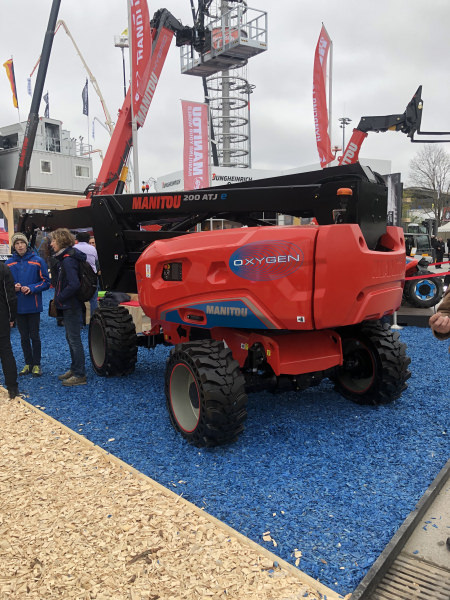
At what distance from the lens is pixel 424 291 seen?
9.61 m

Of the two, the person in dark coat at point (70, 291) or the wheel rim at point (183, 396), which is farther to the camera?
the person in dark coat at point (70, 291)

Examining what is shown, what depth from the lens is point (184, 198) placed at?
4.70m

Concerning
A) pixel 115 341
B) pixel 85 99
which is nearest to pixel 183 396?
pixel 115 341

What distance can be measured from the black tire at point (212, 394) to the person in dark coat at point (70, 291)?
6.25 ft

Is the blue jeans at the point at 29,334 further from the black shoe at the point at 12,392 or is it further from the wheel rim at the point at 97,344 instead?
the black shoe at the point at 12,392

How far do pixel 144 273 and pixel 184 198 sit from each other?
0.83m

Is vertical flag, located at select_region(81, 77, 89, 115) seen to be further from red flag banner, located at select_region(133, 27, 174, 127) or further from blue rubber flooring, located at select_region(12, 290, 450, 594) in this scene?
blue rubber flooring, located at select_region(12, 290, 450, 594)

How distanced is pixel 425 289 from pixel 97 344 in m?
6.68

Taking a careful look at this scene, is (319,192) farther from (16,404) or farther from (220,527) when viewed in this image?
(16,404)

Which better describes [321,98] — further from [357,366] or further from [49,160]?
[49,160]

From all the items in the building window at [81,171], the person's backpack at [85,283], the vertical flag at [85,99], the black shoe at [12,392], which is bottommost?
the black shoe at [12,392]

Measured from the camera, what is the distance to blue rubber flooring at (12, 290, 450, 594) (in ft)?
8.99

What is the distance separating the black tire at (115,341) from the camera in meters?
5.60

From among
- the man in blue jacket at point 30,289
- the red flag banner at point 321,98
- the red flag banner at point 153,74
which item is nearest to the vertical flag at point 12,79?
the red flag banner at point 153,74
